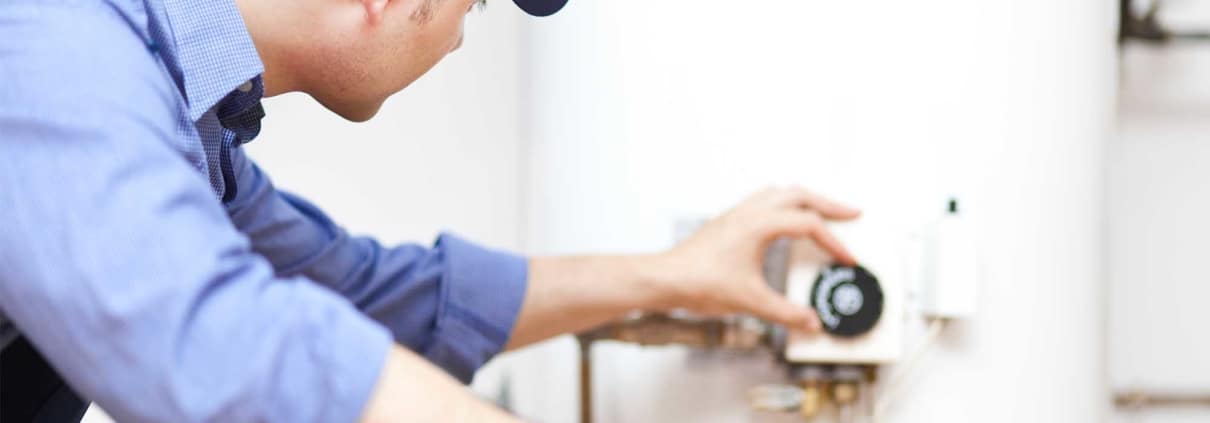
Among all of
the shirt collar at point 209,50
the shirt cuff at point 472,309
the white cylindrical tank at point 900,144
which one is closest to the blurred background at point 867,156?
the white cylindrical tank at point 900,144

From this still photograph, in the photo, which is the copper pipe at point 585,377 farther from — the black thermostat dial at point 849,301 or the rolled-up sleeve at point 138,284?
the rolled-up sleeve at point 138,284

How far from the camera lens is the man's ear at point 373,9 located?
80 centimetres

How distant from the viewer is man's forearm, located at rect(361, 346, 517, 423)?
56cm

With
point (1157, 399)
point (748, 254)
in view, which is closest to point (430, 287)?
point (748, 254)

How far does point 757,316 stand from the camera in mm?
1078

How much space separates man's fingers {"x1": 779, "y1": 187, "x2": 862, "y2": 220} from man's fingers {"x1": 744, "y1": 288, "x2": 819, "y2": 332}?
8 centimetres

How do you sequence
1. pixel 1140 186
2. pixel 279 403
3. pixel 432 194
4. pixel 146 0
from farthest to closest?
pixel 432 194 < pixel 1140 186 < pixel 146 0 < pixel 279 403

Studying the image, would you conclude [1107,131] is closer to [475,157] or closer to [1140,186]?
[1140,186]

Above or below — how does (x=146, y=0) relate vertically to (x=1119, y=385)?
above

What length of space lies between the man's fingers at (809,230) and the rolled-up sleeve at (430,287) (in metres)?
0.24

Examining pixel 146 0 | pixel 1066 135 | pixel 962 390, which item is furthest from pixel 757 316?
pixel 146 0

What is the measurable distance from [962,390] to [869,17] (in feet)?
1.10

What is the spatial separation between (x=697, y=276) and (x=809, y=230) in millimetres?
106

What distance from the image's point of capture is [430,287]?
1104mm
